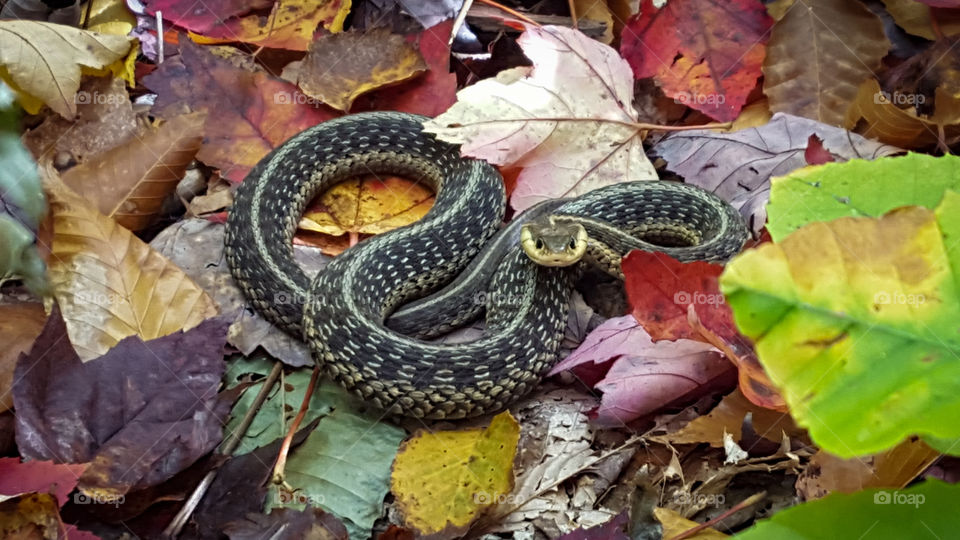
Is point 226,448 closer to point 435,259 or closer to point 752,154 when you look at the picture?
point 435,259

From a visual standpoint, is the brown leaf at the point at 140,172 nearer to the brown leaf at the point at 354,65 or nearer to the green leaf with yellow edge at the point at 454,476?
the brown leaf at the point at 354,65

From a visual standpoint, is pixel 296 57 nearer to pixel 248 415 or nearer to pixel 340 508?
pixel 248 415

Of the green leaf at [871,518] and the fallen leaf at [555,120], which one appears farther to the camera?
the fallen leaf at [555,120]

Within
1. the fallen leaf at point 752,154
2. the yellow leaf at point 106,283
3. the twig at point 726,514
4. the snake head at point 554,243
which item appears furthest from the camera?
the fallen leaf at point 752,154

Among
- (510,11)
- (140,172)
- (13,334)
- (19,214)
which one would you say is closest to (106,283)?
(13,334)

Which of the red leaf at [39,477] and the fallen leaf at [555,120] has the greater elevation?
the fallen leaf at [555,120]

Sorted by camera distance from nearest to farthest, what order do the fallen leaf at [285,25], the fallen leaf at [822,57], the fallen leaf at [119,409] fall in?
the fallen leaf at [119,409] < the fallen leaf at [822,57] < the fallen leaf at [285,25]

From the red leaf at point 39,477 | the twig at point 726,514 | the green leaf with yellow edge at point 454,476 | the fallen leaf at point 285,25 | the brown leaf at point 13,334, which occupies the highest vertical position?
the fallen leaf at point 285,25

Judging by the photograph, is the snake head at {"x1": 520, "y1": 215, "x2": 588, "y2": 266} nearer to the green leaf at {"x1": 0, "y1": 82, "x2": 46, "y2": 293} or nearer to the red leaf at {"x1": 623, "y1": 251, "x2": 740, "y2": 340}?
the red leaf at {"x1": 623, "y1": 251, "x2": 740, "y2": 340}

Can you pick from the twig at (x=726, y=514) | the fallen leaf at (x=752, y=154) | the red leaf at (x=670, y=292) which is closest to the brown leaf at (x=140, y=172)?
the red leaf at (x=670, y=292)
